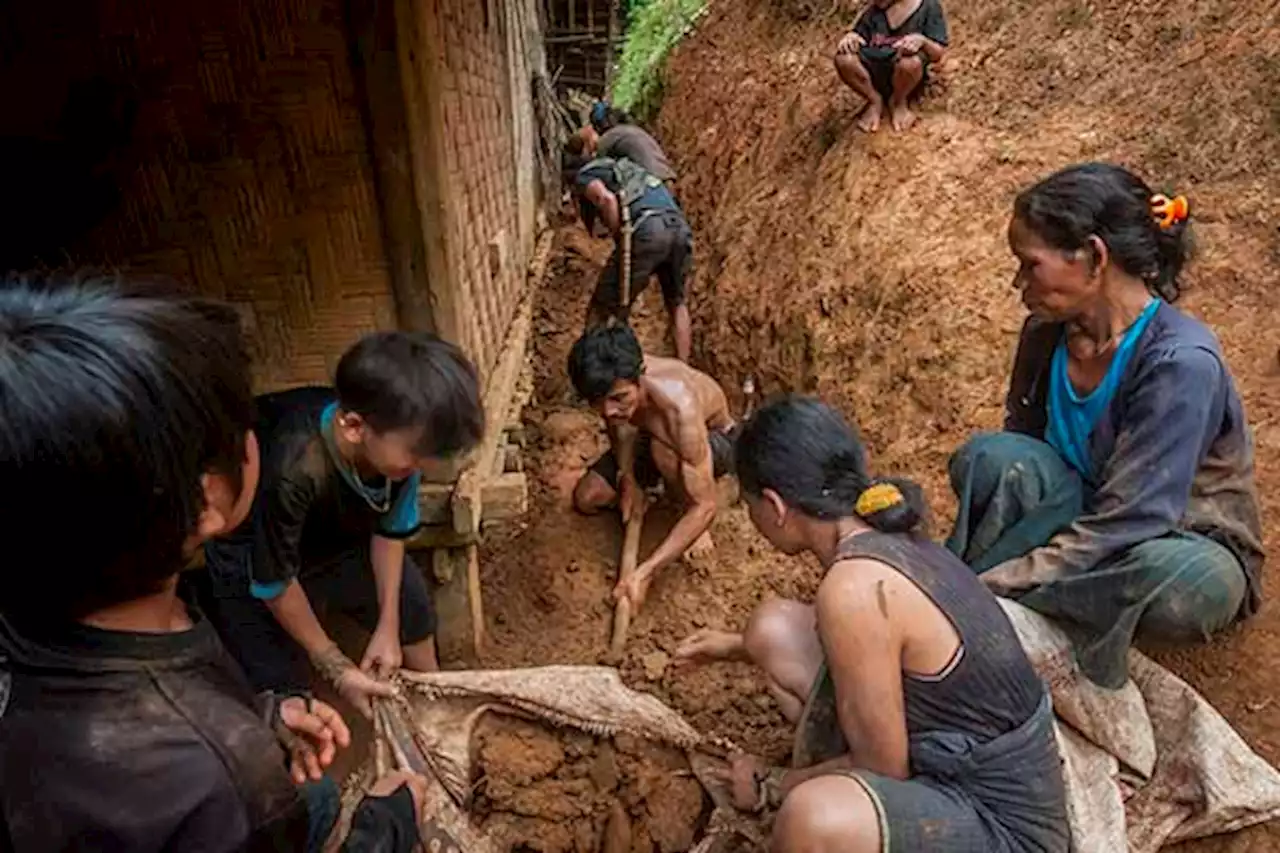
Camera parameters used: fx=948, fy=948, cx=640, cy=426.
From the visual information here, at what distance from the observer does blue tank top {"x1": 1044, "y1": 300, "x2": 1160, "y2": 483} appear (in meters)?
2.21

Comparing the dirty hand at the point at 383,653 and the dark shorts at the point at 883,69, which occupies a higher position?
the dark shorts at the point at 883,69

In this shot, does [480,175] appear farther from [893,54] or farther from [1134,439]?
[1134,439]

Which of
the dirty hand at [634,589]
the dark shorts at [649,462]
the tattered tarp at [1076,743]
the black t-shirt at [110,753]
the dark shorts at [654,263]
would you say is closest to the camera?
the black t-shirt at [110,753]

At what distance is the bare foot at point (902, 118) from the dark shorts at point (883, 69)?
9 cm

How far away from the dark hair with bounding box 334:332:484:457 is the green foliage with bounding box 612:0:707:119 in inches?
302

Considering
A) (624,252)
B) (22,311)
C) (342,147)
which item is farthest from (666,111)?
(22,311)

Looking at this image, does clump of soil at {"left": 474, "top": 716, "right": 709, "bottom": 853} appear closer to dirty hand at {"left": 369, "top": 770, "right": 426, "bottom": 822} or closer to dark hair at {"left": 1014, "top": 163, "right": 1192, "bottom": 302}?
dirty hand at {"left": 369, "top": 770, "right": 426, "bottom": 822}

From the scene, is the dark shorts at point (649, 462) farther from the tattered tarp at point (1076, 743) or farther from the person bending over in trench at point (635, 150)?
the person bending over in trench at point (635, 150)

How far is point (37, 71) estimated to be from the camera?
233 cm

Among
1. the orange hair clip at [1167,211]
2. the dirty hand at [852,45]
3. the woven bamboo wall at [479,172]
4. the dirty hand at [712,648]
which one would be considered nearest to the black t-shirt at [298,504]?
the woven bamboo wall at [479,172]

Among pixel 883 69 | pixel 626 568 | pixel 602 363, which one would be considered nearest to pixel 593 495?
pixel 626 568

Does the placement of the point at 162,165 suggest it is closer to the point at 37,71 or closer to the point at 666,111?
the point at 37,71

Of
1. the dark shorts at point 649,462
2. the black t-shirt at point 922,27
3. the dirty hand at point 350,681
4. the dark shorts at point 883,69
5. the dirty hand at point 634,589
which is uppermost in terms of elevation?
the black t-shirt at point 922,27

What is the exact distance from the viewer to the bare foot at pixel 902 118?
4.78 metres
